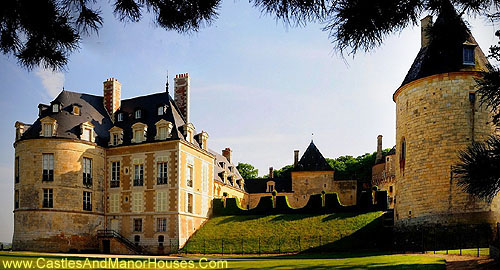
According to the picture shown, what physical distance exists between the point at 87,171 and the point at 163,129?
601 cm

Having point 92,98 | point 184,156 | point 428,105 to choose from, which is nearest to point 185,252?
point 184,156

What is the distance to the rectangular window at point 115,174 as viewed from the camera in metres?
34.7

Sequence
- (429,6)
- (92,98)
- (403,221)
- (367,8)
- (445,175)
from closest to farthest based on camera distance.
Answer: (367,8), (429,6), (445,175), (403,221), (92,98)

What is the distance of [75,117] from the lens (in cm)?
3466

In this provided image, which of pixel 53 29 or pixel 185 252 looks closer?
pixel 53 29

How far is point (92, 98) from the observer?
37.5m

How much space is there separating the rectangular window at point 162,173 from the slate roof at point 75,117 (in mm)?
5117

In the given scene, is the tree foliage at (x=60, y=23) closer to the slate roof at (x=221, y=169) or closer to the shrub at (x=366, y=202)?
the shrub at (x=366, y=202)

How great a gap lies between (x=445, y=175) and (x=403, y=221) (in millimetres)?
3545

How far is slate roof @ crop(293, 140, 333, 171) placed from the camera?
48.7m

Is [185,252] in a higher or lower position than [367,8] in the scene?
lower

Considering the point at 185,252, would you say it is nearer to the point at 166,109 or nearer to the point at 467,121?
the point at 166,109

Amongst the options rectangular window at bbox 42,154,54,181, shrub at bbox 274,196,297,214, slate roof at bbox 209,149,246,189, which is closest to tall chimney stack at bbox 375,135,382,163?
slate roof at bbox 209,149,246,189

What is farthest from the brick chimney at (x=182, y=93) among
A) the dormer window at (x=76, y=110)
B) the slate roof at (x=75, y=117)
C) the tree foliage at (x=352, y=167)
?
the tree foliage at (x=352, y=167)
